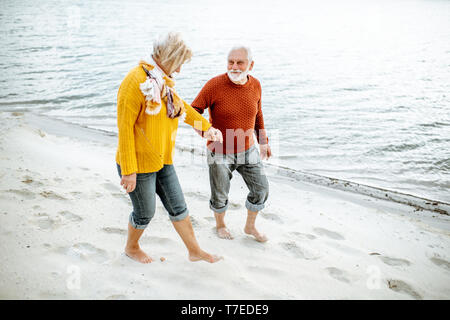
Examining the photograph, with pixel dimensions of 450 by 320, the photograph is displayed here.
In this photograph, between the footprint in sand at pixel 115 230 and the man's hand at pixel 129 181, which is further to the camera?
the footprint in sand at pixel 115 230

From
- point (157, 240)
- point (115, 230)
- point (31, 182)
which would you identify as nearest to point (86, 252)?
point (115, 230)

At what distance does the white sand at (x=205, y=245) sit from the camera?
2529 mm

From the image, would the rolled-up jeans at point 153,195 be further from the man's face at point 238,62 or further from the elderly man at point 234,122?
the man's face at point 238,62

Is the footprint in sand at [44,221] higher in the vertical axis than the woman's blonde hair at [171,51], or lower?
lower

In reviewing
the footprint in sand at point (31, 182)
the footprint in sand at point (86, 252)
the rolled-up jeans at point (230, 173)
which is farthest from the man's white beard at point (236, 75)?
the footprint in sand at point (31, 182)

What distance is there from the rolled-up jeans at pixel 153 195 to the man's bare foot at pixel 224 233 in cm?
86

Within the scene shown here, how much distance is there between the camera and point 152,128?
227cm

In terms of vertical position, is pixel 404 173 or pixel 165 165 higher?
pixel 165 165

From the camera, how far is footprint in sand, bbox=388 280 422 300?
2.71 m

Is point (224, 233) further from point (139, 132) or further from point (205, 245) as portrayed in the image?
point (139, 132)
